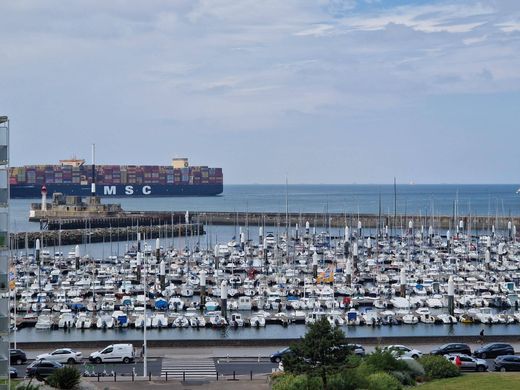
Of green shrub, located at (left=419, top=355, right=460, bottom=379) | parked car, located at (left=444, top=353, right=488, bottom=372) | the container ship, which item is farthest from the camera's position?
the container ship

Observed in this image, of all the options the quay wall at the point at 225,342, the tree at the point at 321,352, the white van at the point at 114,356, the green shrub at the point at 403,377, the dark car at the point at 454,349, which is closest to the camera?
the tree at the point at 321,352

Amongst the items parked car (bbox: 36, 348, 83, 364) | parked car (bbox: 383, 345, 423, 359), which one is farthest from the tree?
parked car (bbox: 36, 348, 83, 364)

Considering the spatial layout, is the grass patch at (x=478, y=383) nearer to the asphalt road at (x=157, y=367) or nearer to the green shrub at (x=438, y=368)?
the green shrub at (x=438, y=368)

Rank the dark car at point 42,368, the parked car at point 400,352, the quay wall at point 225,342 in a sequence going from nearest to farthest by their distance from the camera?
the parked car at point 400,352 → the dark car at point 42,368 → the quay wall at point 225,342

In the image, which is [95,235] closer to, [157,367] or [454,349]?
[157,367]

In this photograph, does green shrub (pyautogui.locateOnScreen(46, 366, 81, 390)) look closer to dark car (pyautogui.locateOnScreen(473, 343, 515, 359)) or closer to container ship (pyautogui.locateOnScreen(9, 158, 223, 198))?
dark car (pyautogui.locateOnScreen(473, 343, 515, 359))

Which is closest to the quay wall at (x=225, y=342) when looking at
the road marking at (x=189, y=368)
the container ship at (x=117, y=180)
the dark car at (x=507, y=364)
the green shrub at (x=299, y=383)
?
the road marking at (x=189, y=368)

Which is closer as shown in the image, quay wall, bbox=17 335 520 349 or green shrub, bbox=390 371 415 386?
green shrub, bbox=390 371 415 386

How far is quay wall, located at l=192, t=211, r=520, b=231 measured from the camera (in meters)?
80.8

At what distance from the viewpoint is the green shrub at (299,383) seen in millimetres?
14570

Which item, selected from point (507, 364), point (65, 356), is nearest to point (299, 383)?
point (507, 364)

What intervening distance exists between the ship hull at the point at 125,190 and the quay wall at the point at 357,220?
48.6 meters

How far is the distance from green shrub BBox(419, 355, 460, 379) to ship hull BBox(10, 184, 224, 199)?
124 metres

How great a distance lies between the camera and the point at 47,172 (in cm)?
14025
